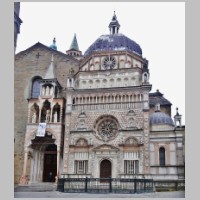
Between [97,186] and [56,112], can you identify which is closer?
[97,186]

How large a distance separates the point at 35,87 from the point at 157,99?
1474cm

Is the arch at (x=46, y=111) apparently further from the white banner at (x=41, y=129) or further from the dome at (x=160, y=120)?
the dome at (x=160, y=120)

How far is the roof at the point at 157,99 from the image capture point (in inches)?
1445

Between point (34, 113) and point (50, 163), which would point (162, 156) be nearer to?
point (50, 163)

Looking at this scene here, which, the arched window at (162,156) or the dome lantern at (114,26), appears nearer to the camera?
the arched window at (162,156)

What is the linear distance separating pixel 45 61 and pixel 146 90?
42.8ft

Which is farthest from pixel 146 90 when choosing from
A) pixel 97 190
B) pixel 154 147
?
pixel 97 190

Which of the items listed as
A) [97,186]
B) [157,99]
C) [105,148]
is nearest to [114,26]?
[157,99]

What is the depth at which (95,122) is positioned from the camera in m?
29.7

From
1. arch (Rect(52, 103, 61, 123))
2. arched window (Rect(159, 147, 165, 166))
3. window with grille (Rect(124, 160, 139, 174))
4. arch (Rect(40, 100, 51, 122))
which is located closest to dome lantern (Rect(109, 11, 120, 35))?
arch (Rect(52, 103, 61, 123))

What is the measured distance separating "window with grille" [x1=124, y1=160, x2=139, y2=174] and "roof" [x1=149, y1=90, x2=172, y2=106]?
10.4 metres

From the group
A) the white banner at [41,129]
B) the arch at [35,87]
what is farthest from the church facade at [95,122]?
the arch at [35,87]

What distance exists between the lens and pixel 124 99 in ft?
97.1

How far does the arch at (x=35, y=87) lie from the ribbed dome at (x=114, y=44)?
643 centimetres
